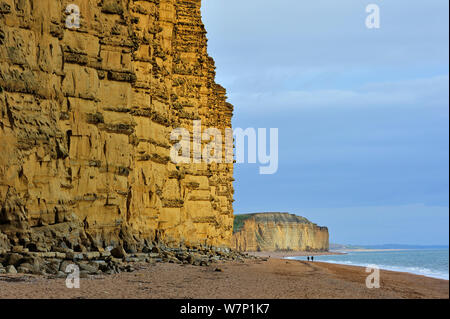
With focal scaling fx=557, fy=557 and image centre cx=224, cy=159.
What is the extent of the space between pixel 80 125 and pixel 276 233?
130 m

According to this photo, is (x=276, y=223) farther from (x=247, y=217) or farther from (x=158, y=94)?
(x=158, y=94)

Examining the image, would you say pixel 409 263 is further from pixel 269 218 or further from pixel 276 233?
pixel 269 218

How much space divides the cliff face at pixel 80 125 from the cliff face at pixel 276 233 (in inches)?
4285

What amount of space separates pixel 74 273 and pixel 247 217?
13414cm

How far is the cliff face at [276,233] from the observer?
136 metres

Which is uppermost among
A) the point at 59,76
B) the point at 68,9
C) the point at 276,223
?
the point at 68,9

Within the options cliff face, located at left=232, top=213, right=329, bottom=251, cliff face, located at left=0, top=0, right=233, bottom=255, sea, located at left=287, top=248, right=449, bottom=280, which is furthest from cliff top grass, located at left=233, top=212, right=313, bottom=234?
cliff face, located at left=0, top=0, right=233, bottom=255

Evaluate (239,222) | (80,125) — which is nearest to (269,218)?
(239,222)

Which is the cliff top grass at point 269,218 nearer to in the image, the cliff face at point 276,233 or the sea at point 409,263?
the cliff face at point 276,233

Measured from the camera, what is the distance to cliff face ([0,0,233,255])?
1509 centimetres

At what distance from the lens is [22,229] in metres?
14.6

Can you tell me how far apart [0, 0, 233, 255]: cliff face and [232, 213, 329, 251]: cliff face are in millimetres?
108841

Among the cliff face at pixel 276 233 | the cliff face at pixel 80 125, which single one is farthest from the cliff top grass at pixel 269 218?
the cliff face at pixel 80 125
